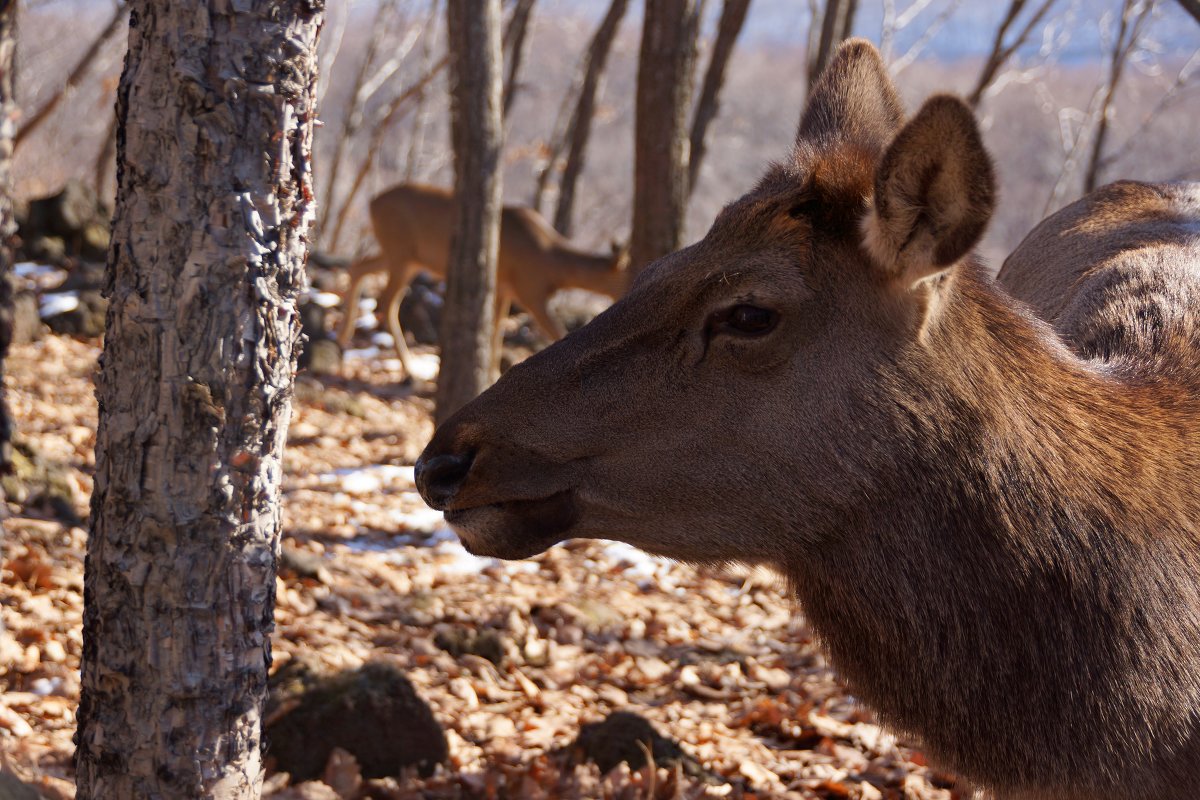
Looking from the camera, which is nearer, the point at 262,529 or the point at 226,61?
the point at 226,61

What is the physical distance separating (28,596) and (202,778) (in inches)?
119

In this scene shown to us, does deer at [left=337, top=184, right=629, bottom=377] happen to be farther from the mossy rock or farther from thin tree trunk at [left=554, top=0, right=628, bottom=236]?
the mossy rock

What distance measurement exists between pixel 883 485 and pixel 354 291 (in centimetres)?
1370

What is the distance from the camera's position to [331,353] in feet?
47.3

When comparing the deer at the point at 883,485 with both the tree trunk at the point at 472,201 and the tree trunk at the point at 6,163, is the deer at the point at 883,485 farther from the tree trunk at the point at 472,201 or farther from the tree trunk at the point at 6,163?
the tree trunk at the point at 472,201

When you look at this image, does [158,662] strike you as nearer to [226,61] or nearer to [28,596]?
[226,61]

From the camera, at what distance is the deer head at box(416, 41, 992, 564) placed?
2982 mm

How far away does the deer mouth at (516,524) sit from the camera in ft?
9.76

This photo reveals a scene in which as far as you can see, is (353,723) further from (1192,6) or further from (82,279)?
(82,279)

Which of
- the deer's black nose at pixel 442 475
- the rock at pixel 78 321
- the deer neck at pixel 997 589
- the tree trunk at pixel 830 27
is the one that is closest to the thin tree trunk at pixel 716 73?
the tree trunk at pixel 830 27

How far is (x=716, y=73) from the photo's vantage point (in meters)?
13.9

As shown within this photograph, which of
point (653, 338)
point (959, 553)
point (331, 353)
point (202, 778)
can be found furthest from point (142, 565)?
point (331, 353)

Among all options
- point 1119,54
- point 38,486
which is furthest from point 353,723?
point 1119,54

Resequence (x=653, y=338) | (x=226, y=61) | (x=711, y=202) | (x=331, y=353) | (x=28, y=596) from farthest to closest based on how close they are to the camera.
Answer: (x=711, y=202) → (x=331, y=353) → (x=28, y=596) → (x=653, y=338) → (x=226, y=61)
